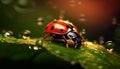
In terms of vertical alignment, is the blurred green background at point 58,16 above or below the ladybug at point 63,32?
above

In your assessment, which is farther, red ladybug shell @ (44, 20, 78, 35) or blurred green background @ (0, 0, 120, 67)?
blurred green background @ (0, 0, 120, 67)

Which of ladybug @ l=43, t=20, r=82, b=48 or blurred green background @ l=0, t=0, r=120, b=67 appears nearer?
ladybug @ l=43, t=20, r=82, b=48

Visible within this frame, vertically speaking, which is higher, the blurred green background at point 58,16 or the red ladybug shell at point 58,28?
the blurred green background at point 58,16

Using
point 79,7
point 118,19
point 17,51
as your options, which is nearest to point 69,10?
point 79,7

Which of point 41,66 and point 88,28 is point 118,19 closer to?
point 88,28

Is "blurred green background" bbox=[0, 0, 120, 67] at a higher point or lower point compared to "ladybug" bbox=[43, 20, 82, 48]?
higher

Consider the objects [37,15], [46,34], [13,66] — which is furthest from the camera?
[37,15]

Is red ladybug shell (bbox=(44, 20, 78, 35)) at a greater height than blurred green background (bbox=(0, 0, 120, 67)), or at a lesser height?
lesser

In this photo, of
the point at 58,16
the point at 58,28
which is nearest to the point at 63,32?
the point at 58,28

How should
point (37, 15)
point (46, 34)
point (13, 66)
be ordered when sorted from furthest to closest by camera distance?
point (37, 15), point (46, 34), point (13, 66)

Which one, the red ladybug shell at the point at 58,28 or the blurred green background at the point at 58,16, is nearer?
the red ladybug shell at the point at 58,28

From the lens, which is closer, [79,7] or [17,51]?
[17,51]
